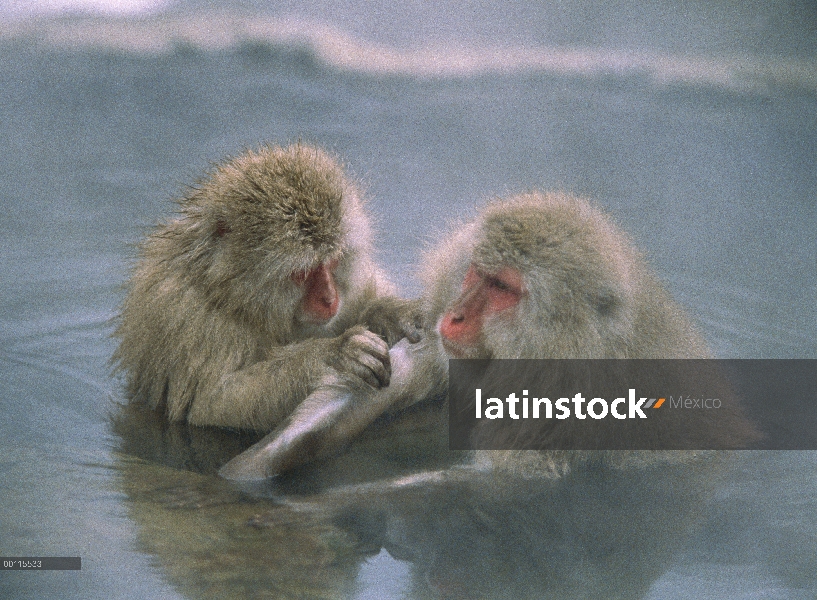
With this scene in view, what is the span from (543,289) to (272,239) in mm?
1027

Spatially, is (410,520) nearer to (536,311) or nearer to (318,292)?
(536,311)

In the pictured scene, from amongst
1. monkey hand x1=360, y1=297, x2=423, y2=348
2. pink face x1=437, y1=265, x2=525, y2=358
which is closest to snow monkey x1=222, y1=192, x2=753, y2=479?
pink face x1=437, y1=265, x2=525, y2=358

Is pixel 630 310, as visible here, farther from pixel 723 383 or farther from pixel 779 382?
pixel 779 382

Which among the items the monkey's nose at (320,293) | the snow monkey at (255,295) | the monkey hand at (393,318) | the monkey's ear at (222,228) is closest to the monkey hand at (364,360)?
the snow monkey at (255,295)

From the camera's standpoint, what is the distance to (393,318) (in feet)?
13.6

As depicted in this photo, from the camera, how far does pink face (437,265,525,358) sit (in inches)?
132

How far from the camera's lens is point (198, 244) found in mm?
3758

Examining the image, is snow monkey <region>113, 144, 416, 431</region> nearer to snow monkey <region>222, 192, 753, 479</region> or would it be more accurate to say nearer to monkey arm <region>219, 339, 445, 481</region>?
monkey arm <region>219, 339, 445, 481</region>

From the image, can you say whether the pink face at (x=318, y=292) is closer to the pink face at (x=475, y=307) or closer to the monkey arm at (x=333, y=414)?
the monkey arm at (x=333, y=414)

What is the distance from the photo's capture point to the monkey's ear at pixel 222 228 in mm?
3738

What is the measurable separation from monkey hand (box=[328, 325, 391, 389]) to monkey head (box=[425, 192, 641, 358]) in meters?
0.28

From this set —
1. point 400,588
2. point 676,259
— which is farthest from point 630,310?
point 676,259

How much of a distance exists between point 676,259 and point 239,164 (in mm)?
2749

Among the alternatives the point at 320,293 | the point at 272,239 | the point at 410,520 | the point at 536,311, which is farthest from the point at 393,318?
the point at 410,520
